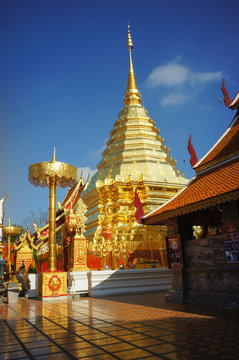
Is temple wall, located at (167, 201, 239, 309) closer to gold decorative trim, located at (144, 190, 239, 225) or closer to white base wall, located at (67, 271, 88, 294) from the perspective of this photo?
gold decorative trim, located at (144, 190, 239, 225)

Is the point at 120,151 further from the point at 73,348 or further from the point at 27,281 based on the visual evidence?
the point at 73,348

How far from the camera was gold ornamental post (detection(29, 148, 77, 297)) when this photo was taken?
10.1 m

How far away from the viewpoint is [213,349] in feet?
11.2

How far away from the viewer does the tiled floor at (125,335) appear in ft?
11.2

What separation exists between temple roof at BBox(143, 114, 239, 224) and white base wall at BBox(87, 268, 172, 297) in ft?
10.8

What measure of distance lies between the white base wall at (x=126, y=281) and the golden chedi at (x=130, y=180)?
194 inches

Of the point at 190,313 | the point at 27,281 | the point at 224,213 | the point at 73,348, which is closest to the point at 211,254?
the point at 224,213

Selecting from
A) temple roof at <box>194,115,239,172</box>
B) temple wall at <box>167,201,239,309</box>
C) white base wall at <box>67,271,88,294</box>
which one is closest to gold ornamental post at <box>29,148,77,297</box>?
white base wall at <box>67,271,88,294</box>

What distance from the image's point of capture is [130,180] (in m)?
18.5

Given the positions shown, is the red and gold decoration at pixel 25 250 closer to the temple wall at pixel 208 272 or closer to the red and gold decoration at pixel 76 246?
the red and gold decoration at pixel 76 246

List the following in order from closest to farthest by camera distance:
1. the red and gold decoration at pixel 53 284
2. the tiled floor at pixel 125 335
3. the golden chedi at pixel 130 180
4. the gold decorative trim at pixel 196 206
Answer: the tiled floor at pixel 125 335, the gold decorative trim at pixel 196 206, the red and gold decoration at pixel 53 284, the golden chedi at pixel 130 180

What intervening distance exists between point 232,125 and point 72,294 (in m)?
7.25

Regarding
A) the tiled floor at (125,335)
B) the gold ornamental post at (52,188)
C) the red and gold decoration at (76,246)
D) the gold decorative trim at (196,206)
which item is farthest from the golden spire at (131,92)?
the tiled floor at (125,335)

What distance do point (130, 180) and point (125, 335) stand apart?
14.4 m
